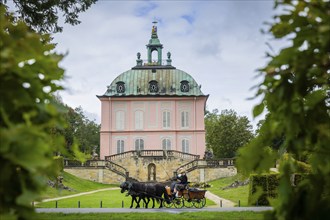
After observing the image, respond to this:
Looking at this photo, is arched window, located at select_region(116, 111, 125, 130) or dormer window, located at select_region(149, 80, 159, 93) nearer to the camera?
arched window, located at select_region(116, 111, 125, 130)

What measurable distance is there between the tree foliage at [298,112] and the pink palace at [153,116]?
43.1 meters

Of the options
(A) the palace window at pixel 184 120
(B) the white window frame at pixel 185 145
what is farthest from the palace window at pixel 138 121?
(B) the white window frame at pixel 185 145

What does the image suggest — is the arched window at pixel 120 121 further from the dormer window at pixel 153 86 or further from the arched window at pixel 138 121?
the dormer window at pixel 153 86

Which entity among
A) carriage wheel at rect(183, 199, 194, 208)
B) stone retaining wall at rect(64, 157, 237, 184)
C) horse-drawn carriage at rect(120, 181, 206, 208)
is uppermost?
stone retaining wall at rect(64, 157, 237, 184)

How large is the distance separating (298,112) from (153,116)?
144ft

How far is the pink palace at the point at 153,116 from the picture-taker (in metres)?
46.3

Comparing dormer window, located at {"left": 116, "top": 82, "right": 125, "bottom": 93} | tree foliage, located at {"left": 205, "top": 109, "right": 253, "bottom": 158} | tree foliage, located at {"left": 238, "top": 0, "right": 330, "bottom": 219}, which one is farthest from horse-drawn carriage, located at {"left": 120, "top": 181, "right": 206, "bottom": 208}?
tree foliage, located at {"left": 205, "top": 109, "right": 253, "bottom": 158}

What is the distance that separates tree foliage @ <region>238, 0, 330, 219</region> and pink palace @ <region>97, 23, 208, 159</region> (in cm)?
4308

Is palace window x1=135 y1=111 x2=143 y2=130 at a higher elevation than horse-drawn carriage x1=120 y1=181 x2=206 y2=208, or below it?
higher

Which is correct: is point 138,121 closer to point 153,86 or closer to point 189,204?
point 153,86

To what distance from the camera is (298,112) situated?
2863 mm

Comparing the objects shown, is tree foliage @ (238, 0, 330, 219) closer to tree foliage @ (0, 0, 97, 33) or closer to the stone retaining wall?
tree foliage @ (0, 0, 97, 33)

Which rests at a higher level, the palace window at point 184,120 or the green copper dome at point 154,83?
the green copper dome at point 154,83

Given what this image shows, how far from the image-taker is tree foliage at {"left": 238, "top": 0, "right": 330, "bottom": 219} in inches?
111
